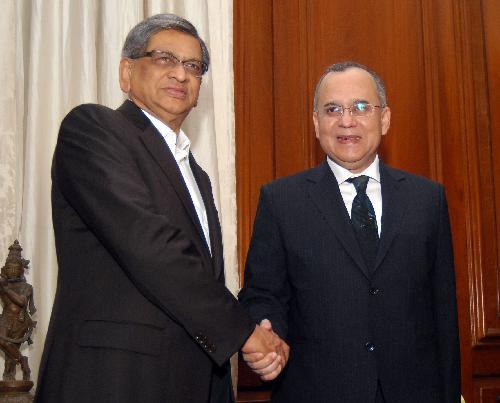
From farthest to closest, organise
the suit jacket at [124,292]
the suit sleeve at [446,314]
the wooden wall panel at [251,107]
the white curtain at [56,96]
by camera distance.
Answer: the wooden wall panel at [251,107] < the white curtain at [56,96] < the suit sleeve at [446,314] < the suit jacket at [124,292]

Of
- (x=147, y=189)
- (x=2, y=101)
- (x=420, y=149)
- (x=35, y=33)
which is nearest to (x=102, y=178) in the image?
(x=147, y=189)

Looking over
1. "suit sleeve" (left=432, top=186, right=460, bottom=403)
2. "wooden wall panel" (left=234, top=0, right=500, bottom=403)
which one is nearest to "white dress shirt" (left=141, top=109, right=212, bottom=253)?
"suit sleeve" (left=432, top=186, right=460, bottom=403)

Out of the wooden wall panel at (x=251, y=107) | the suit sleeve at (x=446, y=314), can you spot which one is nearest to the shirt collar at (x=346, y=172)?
the suit sleeve at (x=446, y=314)

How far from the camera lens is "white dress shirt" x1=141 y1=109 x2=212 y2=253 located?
206 centimetres

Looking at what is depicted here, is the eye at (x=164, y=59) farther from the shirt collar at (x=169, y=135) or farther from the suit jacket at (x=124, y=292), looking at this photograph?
the suit jacket at (x=124, y=292)

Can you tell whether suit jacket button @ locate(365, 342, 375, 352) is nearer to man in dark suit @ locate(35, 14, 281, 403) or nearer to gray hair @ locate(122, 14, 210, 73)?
man in dark suit @ locate(35, 14, 281, 403)

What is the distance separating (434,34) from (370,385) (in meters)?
1.92

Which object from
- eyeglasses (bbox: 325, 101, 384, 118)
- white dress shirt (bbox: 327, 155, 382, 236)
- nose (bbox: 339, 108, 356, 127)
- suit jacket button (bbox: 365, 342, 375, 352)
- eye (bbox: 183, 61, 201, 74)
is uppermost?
eye (bbox: 183, 61, 201, 74)

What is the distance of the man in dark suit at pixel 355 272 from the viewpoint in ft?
6.45

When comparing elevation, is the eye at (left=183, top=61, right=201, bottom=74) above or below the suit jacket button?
above

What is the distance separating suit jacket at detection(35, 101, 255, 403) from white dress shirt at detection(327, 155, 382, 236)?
0.61 meters

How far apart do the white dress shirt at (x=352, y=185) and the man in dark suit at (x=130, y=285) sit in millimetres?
544

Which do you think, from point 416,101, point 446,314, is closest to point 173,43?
point 446,314

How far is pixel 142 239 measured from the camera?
1.65 meters
